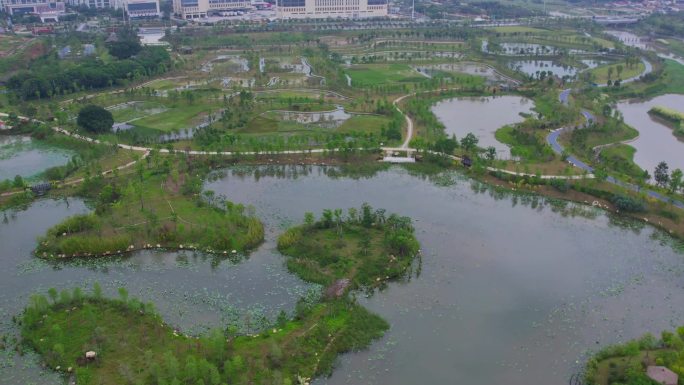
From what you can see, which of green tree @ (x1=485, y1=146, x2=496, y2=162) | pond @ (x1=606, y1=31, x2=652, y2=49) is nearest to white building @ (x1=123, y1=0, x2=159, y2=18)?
pond @ (x1=606, y1=31, x2=652, y2=49)

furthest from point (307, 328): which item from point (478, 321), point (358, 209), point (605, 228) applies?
point (605, 228)

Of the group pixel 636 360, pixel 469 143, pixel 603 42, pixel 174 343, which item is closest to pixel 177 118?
pixel 469 143

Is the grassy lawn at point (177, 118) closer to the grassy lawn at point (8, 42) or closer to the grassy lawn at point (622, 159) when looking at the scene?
the grassy lawn at point (622, 159)

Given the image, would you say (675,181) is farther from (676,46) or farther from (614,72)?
(676,46)

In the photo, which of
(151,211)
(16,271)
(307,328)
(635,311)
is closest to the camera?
(307,328)

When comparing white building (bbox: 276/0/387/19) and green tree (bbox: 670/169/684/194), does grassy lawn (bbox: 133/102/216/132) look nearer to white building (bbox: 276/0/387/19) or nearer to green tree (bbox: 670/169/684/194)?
green tree (bbox: 670/169/684/194)

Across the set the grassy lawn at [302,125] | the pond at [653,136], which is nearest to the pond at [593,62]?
the pond at [653,136]

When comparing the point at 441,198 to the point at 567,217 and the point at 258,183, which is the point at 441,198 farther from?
the point at 258,183
